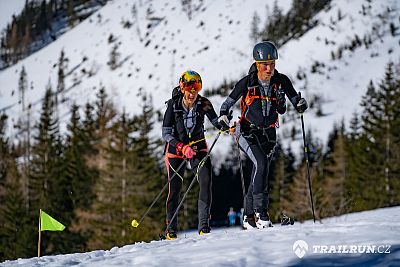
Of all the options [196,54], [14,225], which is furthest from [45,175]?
[196,54]

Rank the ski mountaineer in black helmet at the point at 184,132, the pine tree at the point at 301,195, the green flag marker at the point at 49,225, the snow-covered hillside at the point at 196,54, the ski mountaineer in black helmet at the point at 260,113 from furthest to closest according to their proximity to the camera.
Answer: the snow-covered hillside at the point at 196,54 < the pine tree at the point at 301,195 < the ski mountaineer in black helmet at the point at 184,132 < the green flag marker at the point at 49,225 < the ski mountaineer in black helmet at the point at 260,113

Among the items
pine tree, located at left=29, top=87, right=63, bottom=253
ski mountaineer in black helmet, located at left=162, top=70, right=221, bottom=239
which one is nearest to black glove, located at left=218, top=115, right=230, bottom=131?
ski mountaineer in black helmet, located at left=162, top=70, right=221, bottom=239

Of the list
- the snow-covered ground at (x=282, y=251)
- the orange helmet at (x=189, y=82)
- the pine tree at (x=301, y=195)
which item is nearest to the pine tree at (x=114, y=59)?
the pine tree at (x=301, y=195)

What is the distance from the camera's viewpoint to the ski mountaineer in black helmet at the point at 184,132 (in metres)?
7.39

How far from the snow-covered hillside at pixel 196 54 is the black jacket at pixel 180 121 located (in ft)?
211

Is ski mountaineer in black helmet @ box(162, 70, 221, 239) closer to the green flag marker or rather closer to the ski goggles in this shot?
the ski goggles

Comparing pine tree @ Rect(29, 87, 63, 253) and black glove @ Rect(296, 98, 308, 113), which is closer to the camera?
black glove @ Rect(296, 98, 308, 113)

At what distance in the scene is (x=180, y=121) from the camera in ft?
24.8

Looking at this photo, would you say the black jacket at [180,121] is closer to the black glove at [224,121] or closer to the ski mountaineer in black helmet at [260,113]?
the black glove at [224,121]

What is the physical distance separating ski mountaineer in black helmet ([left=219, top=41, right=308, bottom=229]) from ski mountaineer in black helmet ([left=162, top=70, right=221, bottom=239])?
0.56m

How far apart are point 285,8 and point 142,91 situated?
139 ft

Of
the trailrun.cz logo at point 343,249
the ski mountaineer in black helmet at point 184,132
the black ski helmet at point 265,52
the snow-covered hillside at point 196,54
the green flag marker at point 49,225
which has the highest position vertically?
the snow-covered hillside at point 196,54

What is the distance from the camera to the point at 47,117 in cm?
4334

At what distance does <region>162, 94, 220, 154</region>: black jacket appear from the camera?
7508mm
